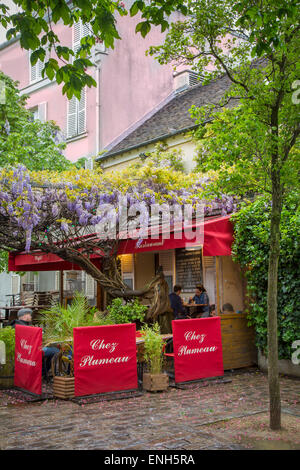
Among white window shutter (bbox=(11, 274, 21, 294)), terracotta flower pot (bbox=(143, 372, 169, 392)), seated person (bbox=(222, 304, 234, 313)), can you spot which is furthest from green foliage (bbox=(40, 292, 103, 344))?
white window shutter (bbox=(11, 274, 21, 294))

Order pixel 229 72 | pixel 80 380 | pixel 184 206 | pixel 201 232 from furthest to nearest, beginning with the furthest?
pixel 184 206 < pixel 201 232 < pixel 80 380 < pixel 229 72

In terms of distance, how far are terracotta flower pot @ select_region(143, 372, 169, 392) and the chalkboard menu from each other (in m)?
5.69

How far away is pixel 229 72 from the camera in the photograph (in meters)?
5.88

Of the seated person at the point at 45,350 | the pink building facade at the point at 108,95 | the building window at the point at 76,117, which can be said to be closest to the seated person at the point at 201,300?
the seated person at the point at 45,350

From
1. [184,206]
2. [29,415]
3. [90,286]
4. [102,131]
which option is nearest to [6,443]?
[29,415]

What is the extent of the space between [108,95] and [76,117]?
5.46 ft

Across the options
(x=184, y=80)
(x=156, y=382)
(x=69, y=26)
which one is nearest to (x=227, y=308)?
(x=156, y=382)

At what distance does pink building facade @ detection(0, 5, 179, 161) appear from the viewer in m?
18.9

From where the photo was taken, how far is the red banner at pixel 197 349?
7.90 meters

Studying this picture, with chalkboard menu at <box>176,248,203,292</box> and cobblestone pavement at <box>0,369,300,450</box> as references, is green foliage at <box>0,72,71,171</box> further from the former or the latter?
cobblestone pavement at <box>0,369,300,450</box>

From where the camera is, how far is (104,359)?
7223mm

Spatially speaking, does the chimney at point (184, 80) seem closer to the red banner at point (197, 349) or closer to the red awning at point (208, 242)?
the red awning at point (208, 242)

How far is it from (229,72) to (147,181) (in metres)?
6.14

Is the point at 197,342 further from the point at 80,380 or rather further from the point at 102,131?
the point at 102,131
